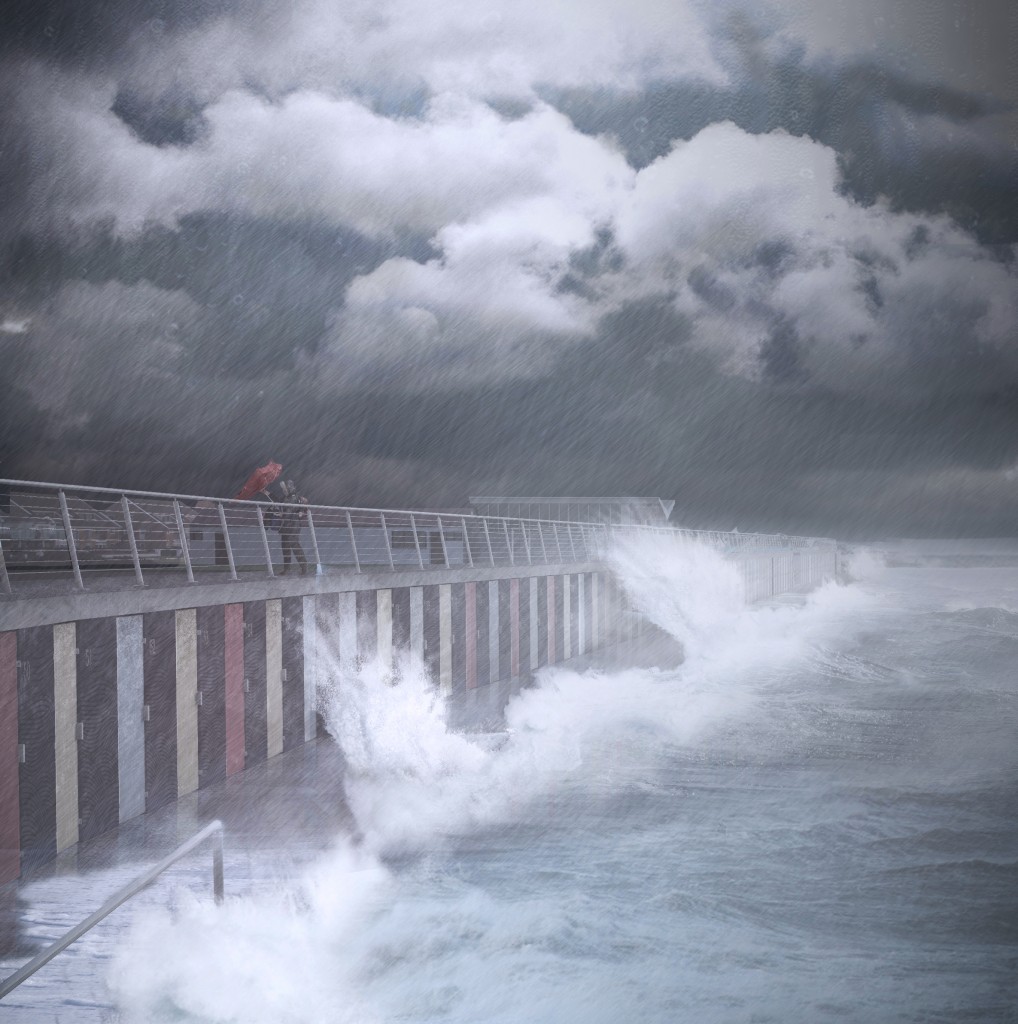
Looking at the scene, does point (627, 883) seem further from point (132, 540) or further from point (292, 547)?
point (292, 547)

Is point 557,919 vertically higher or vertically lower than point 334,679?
lower

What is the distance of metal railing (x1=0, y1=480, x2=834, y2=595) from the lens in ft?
31.4

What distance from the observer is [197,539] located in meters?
17.3

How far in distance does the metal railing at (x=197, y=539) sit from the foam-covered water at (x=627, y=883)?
2.61 m

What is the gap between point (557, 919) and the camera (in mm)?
8312

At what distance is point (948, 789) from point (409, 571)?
911 centimetres

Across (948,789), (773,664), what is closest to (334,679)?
(948,789)

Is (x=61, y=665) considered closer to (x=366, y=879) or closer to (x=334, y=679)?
(x=366, y=879)

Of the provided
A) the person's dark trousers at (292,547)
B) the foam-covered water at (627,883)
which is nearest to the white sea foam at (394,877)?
the foam-covered water at (627,883)

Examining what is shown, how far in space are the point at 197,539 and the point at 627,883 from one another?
36.1 feet

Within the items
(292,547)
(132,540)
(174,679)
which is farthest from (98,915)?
(292,547)

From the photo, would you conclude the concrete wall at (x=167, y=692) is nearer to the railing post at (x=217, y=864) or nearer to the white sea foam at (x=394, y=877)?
the white sea foam at (x=394, y=877)

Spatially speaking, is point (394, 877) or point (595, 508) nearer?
point (394, 877)

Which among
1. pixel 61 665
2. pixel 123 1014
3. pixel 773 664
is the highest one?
pixel 61 665
